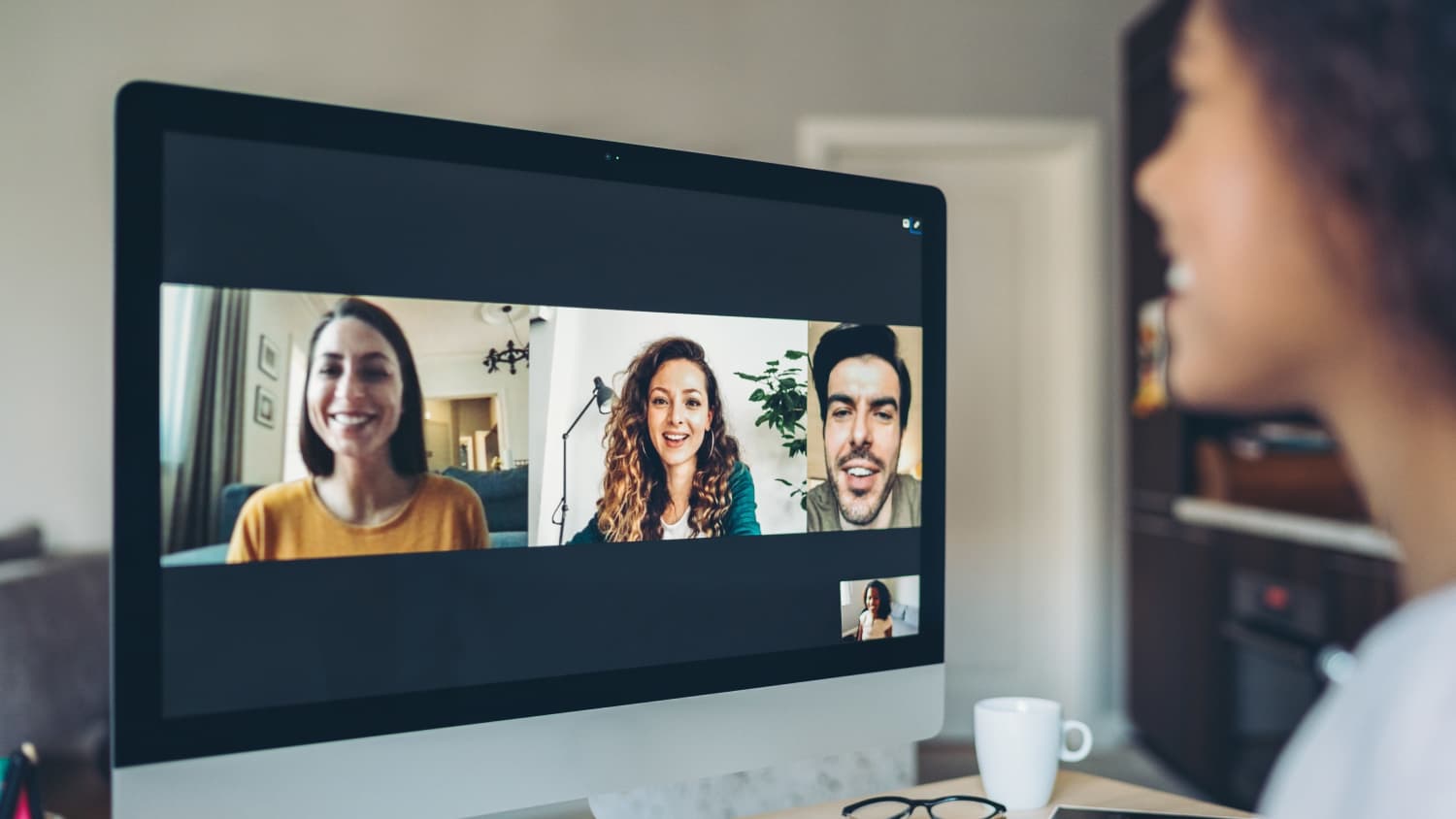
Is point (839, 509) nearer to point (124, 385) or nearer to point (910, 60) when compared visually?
point (124, 385)

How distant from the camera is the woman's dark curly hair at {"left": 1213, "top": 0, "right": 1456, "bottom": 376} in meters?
0.32

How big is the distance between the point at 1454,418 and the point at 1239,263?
81mm

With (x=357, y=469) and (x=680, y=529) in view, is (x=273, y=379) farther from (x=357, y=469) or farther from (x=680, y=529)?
(x=680, y=529)

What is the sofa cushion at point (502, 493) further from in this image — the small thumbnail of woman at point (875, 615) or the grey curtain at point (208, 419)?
the small thumbnail of woman at point (875, 615)

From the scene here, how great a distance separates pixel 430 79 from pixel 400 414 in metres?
2.79

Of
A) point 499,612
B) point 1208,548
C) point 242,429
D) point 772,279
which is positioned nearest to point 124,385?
point 242,429

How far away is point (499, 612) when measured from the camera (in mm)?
712

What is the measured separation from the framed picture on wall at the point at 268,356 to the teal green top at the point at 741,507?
12.7 inches

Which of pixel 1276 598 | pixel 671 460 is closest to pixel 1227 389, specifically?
pixel 671 460

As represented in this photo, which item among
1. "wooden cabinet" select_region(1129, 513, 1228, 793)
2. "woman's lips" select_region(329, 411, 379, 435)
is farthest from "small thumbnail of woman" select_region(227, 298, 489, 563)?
"wooden cabinet" select_region(1129, 513, 1228, 793)

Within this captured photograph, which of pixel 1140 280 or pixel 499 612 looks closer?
pixel 499 612

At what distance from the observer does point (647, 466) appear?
30.1 inches

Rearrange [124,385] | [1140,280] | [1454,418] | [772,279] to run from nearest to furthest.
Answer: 1. [1454,418]
2. [124,385]
3. [772,279]
4. [1140,280]

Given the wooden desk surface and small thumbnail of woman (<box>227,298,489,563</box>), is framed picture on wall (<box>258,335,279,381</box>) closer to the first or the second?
small thumbnail of woman (<box>227,298,489,563</box>)
